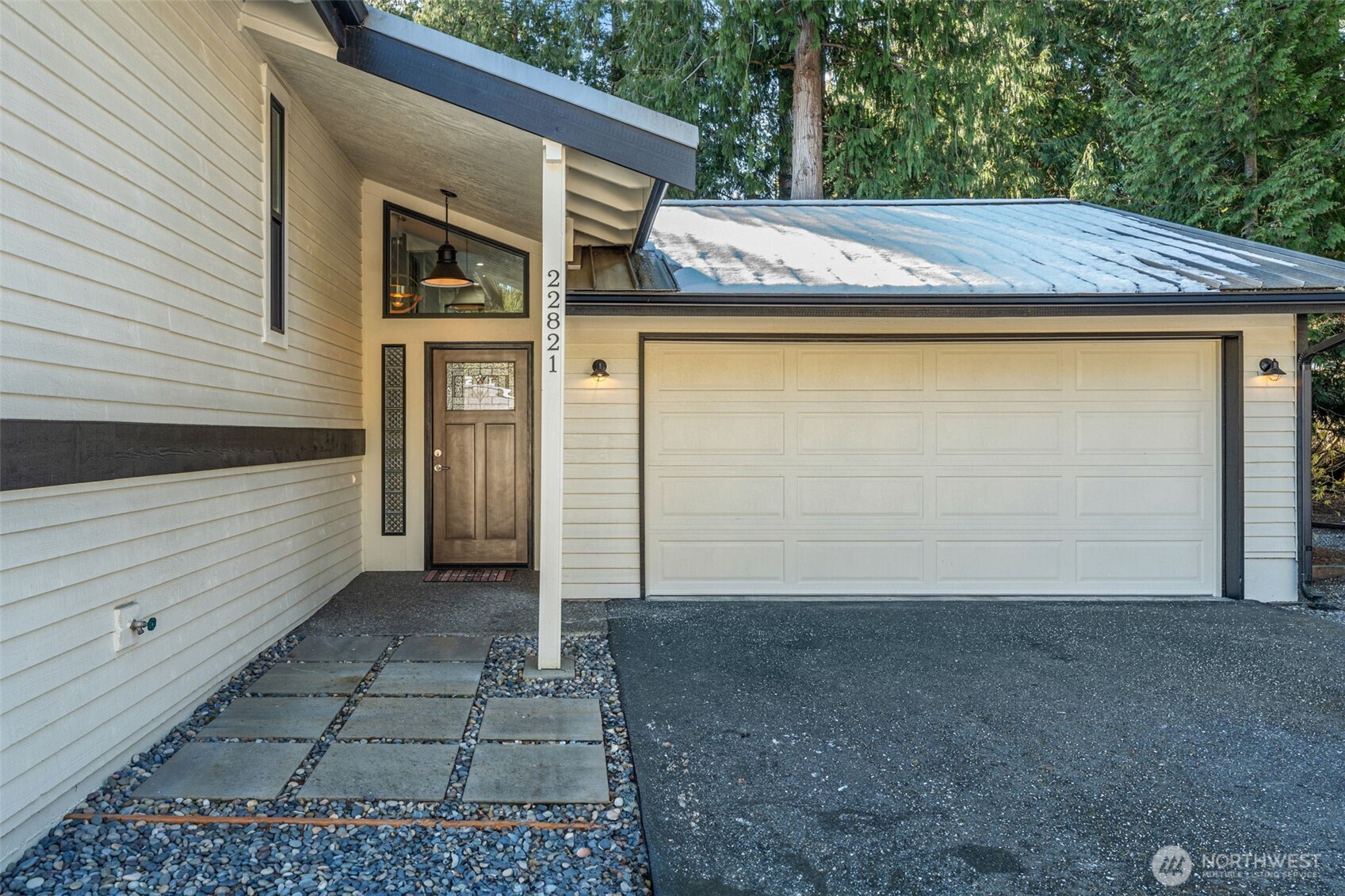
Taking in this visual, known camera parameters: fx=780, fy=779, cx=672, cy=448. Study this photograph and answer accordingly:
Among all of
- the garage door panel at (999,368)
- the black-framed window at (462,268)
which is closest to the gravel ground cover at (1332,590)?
the garage door panel at (999,368)

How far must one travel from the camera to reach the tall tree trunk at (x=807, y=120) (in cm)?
1033

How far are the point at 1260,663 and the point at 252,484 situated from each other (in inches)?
221

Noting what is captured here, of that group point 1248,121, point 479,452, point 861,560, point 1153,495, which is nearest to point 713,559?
point 861,560

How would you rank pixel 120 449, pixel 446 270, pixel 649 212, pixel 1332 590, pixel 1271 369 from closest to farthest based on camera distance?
pixel 120 449, pixel 649 212, pixel 1271 369, pixel 1332 590, pixel 446 270

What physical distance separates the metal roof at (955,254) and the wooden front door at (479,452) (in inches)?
70.1

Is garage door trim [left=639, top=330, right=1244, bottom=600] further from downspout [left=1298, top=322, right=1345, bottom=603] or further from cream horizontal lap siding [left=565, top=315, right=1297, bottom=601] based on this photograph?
downspout [left=1298, top=322, right=1345, bottom=603]

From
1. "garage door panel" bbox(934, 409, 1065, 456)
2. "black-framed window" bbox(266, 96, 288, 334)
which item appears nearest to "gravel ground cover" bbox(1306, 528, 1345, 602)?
"garage door panel" bbox(934, 409, 1065, 456)

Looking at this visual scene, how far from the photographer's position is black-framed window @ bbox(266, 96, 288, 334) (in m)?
4.54

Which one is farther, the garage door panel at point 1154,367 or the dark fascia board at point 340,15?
the garage door panel at point 1154,367

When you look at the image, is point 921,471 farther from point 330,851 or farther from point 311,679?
point 330,851

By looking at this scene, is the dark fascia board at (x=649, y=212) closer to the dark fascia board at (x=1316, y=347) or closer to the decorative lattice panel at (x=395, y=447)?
the decorative lattice panel at (x=395, y=447)

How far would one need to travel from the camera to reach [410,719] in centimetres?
339

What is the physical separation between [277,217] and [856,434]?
408 centimetres
